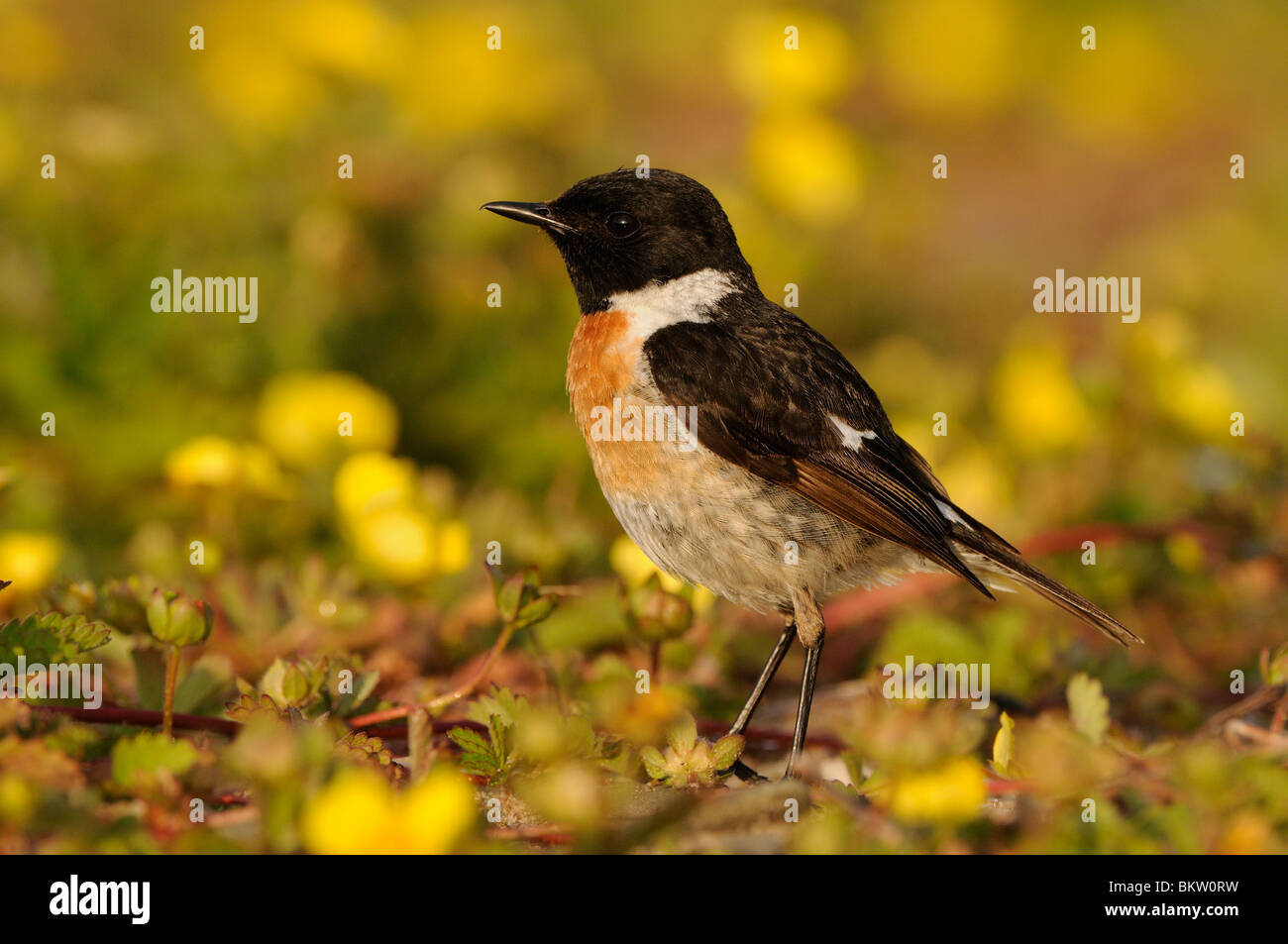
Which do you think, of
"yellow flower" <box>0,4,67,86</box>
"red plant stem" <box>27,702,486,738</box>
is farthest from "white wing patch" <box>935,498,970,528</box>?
"yellow flower" <box>0,4,67,86</box>

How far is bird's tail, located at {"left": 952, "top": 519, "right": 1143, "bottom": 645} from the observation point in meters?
4.03

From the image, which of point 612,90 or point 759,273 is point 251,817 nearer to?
point 759,273

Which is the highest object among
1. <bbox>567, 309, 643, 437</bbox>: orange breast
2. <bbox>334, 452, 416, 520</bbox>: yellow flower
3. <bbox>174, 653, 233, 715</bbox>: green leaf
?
<bbox>567, 309, 643, 437</bbox>: orange breast

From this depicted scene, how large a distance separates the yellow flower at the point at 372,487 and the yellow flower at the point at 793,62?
12.5ft

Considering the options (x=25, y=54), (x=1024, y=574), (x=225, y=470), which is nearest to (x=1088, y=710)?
(x=1024, y=574)

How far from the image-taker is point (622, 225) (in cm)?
450

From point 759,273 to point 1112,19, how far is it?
22.0ft

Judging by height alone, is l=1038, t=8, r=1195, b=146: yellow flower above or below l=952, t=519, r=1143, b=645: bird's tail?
above

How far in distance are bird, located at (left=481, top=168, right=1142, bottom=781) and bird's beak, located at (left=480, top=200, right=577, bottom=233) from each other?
0.17 meters

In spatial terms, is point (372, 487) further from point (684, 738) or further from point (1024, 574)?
point (1024, 574)

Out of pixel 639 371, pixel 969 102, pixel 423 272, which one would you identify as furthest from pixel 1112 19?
pixel 639 371

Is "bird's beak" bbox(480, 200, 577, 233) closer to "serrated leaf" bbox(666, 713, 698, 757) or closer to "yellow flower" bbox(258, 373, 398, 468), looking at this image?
"yellow flower" bbox(258, 373, 398, 468)

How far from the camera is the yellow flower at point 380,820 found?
2.37 meters

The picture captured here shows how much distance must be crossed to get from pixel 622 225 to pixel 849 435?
3.55 feet
